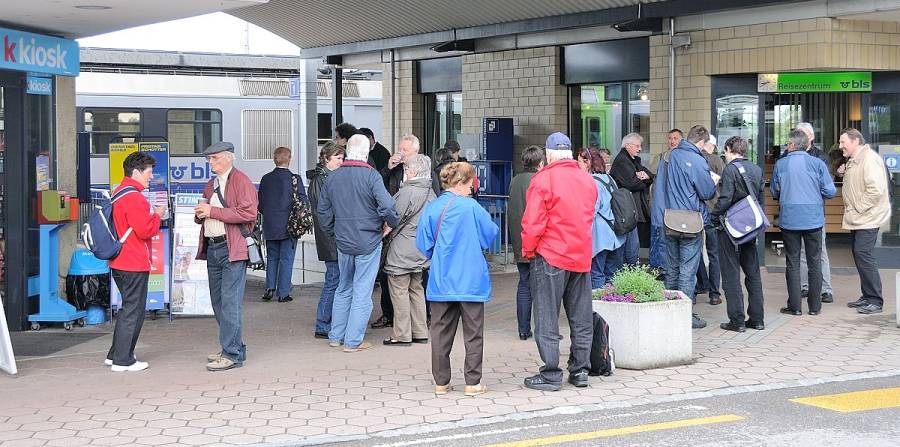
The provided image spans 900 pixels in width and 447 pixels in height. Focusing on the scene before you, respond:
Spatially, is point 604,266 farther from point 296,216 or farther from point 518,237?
point 296,216

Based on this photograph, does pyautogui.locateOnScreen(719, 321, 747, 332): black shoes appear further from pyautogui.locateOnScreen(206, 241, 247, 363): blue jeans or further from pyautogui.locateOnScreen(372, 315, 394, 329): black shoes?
pyautogui.locateOnScreen(206, 241, 247, 363): blue jeans

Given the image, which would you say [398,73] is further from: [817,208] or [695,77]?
[817,208]

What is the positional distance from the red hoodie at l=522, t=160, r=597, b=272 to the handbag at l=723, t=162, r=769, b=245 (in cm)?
255

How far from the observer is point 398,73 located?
20359mm

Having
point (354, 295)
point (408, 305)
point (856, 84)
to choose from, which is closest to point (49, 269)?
point (354, 295)

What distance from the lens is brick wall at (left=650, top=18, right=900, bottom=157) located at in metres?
13.3

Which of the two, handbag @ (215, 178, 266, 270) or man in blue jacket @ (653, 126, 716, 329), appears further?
man in blue jacket @ (653, 126, 716, 329)

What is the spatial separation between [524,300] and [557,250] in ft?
7.19

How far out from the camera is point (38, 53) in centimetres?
1012

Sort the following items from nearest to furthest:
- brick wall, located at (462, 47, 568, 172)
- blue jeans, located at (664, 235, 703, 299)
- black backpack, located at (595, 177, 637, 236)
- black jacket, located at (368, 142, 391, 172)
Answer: black backpack, located at (595, 177, 637, 236), blue jeans, located at (664, 235, 703, 299), black jacket, located at (368, 142, 391, 172), brick wall, located at (462, 47, 568, 172)

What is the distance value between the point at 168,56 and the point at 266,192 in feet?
39.4

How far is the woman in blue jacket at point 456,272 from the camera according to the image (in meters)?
7.43

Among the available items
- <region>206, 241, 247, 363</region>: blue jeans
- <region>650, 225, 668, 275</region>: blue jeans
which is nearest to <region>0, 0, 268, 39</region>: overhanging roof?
<region>206, 241, 247, 363</region>: blue jeans

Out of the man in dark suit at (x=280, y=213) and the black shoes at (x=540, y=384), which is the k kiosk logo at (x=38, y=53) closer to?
the man in dark suit at (x=280, y=213)
